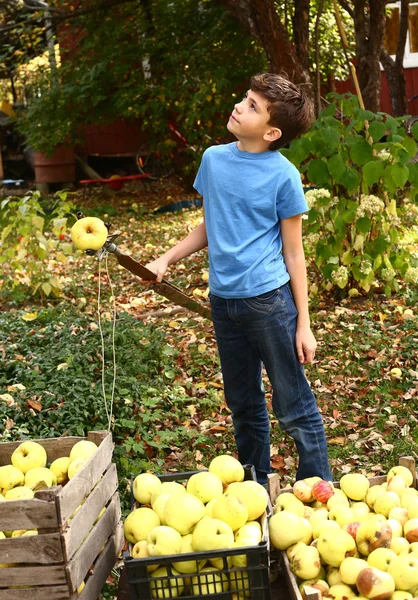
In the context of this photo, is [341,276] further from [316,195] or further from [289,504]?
[289,504]

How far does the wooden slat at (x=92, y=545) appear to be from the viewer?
232cm

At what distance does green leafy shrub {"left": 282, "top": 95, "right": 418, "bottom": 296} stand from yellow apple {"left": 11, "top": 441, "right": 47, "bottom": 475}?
3471mm

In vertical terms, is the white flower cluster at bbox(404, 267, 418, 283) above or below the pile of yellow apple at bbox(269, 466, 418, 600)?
below

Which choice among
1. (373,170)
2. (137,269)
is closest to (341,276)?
(373,170)

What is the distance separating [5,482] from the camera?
2.69 metres

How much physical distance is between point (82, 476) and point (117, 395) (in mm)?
2153

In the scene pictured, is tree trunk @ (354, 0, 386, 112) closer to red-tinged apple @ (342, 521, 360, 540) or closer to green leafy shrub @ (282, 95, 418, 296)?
green leafy shrub @ (282, 95, 418, 296)

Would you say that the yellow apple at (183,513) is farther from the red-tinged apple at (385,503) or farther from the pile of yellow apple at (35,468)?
the red-tinged apple at (385,503)

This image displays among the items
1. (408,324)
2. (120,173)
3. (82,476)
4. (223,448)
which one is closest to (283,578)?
(82,476)

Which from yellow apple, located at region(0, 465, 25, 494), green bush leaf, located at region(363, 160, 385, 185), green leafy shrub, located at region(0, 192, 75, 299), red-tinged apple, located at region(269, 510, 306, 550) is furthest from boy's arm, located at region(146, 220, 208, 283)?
green leafy shrub, located at region(0, 192, 75, 299)

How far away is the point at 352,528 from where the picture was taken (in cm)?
247

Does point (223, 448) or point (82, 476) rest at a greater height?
point (82, 476)

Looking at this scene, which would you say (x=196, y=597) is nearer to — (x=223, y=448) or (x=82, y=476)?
(x=82, y=476)

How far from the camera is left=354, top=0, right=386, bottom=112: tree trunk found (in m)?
8.96
